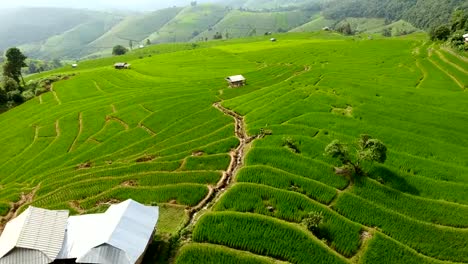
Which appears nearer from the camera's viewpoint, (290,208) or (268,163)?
(290,208)

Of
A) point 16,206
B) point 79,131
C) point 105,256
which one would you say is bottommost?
point 16,206

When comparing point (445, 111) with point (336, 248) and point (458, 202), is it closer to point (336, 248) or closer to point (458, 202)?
point (458, 202)

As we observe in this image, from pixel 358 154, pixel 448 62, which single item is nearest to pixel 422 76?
pixel 448 62

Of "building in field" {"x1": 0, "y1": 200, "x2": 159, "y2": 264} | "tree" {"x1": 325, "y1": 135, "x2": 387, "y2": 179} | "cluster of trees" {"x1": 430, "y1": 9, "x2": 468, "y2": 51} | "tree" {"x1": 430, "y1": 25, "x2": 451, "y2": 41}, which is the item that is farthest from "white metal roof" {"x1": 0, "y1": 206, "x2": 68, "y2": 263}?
"tree" {"x1": 430, "y1": 25, "x2": 451, "y2": 41}

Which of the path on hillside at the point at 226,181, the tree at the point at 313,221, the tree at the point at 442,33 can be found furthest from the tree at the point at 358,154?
the tree at the point at 442,33

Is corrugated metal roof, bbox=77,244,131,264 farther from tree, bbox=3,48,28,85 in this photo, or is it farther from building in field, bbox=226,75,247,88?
tree, bbox=3,48,28,85

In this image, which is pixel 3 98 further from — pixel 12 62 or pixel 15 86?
pixel 12 62

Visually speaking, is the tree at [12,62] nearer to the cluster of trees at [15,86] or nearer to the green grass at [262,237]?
the cluster of trees at [15,86]

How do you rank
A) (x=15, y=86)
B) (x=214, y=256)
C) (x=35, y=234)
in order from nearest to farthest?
(x=35, y=234), (x=214, y=256), (x=15, y=86)
